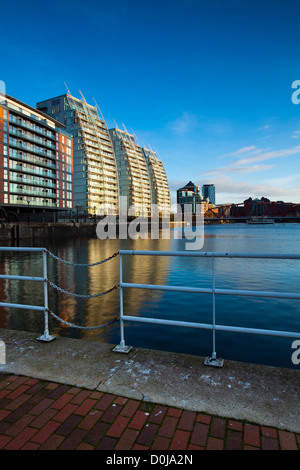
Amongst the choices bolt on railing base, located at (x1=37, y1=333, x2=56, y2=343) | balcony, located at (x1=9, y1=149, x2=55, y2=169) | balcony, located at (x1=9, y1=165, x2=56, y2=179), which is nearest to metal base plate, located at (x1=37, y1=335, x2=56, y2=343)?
bolt on railing base, located at (x1=37, y1=333, x2=56, y2=343)

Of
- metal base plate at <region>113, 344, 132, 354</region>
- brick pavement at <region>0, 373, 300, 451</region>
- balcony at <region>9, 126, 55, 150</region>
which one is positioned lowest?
brick pavement at <region>0, 373, 300, 451</region>

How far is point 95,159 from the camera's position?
391 feet

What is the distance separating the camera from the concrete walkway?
250 cm

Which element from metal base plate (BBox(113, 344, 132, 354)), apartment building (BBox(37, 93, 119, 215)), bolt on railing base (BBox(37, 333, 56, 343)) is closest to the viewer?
metal base plate (BBox(113, 344, 132, 354))

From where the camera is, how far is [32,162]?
66.2 metres

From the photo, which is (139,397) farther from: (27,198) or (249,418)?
(27,198)

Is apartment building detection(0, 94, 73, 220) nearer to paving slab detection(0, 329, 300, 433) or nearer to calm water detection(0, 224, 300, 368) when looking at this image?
calm water detection(0, 224, 300, 368)

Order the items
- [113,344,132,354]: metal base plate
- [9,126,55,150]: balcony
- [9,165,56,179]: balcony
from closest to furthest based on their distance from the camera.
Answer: [113,344,132,354]: metal base plate, [9,126,55,150]: balcony, [9,165,56,179]: balcony

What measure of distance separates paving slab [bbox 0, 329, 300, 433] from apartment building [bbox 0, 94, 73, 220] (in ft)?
192

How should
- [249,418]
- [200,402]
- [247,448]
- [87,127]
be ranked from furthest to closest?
1. [87,127]
2. [200,402]
3. [249,418]
4. [247,448]

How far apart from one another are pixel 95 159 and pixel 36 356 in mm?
120913

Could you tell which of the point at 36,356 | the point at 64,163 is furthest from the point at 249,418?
the point at 64,163

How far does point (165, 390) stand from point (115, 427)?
0.71 metres

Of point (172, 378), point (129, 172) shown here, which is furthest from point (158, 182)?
point (172, 378)
